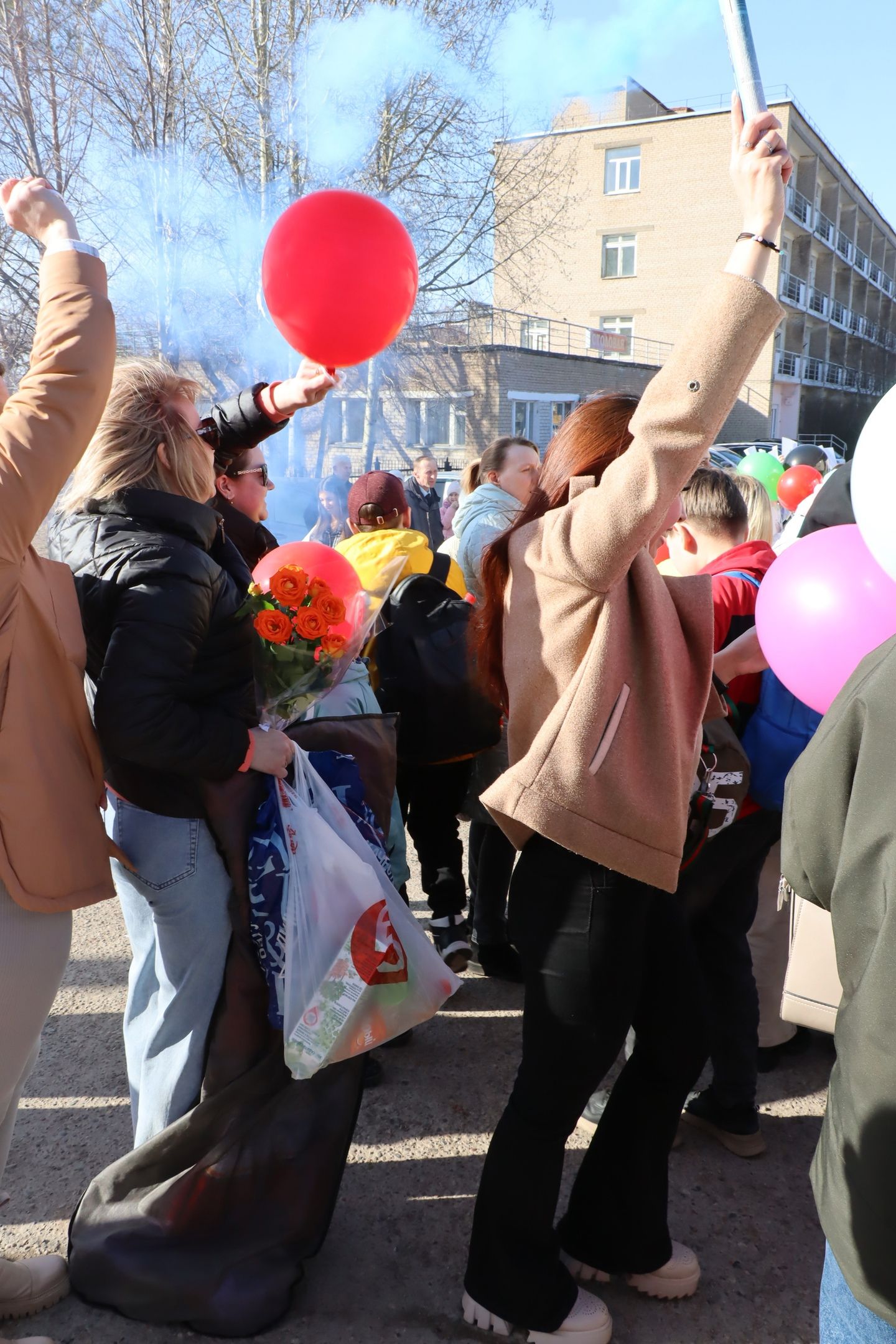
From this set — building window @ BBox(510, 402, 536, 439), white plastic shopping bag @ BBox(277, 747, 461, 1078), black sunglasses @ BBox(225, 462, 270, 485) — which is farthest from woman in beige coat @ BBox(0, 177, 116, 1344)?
building window @ BBox(510, 402, 536, 439)

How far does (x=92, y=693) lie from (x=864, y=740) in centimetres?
171

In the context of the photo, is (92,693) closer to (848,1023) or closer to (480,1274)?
(480,1274)

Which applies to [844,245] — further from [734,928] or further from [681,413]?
[681,413]

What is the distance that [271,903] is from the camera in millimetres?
2018

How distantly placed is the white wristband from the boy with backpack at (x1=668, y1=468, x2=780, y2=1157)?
1.70 metres

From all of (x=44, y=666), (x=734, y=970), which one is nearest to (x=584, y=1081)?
(x=734, y=970)

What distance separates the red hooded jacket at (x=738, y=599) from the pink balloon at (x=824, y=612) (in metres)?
0.34

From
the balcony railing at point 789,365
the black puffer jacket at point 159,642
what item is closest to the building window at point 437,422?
the balcony railing at point 789,365

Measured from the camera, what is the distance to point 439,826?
360cm

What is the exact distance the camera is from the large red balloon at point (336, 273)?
2.42 m

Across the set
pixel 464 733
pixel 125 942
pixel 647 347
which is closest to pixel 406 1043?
pixel 464 733

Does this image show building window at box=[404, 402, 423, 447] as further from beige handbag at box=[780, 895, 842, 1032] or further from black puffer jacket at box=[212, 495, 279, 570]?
beige handbag at box=[780, 895, 842, 1032]

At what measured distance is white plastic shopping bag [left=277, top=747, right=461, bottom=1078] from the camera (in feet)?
6.38

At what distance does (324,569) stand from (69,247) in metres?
0.98
